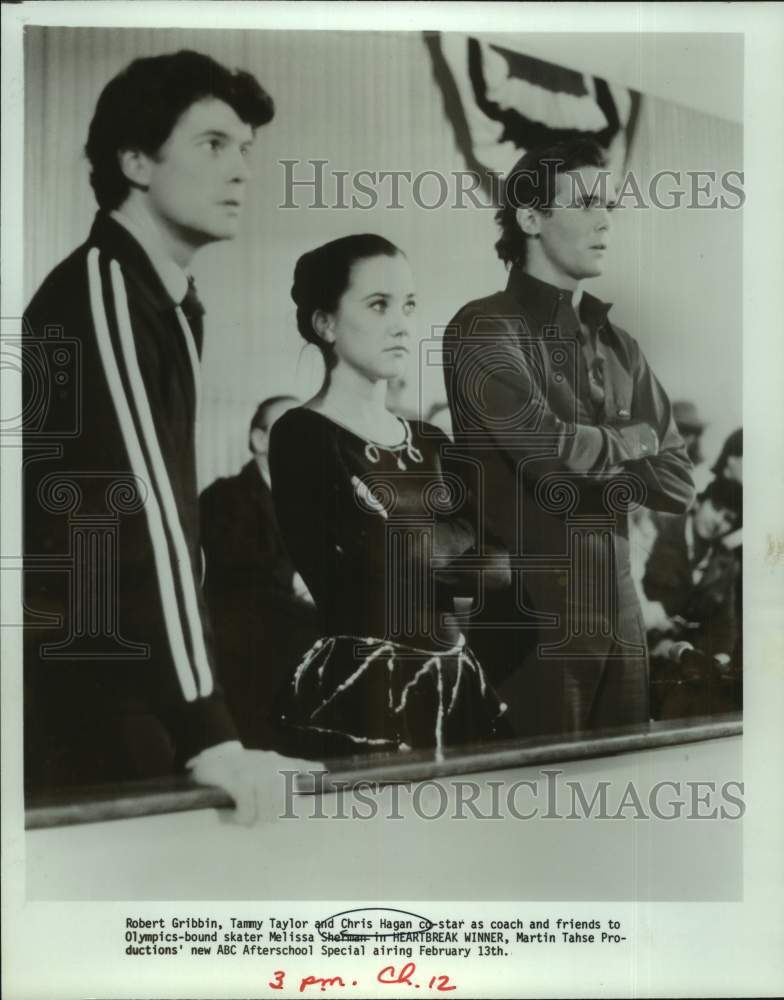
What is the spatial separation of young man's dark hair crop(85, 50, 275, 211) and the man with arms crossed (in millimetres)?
610

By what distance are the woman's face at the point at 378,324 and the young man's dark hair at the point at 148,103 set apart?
407 mm

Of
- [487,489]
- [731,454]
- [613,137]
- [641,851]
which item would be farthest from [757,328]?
[641,851]

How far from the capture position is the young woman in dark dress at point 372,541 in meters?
2.08

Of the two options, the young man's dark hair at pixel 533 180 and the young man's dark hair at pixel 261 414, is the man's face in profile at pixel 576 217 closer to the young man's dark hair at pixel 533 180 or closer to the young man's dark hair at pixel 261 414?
the young man's dark hair at pixel 533 180

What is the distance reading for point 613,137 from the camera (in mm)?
2125

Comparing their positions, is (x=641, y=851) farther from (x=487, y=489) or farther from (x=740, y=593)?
(x=487, y=489)

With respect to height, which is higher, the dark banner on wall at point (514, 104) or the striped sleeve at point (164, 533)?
the dark banner on wall at point (514, 104)

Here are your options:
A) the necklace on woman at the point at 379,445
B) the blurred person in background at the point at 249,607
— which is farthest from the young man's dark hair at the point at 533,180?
the blurred person in background at the point at 249,607

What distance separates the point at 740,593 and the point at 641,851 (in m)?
0.60

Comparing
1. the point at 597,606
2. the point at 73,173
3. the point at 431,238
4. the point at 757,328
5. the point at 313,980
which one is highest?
the point at 73,173

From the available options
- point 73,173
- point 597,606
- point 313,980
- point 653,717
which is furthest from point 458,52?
point 313,980

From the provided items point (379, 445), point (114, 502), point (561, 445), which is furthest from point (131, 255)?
point (561, 445)

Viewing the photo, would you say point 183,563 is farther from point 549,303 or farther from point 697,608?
point 697,608

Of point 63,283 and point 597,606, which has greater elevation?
point 63,283
